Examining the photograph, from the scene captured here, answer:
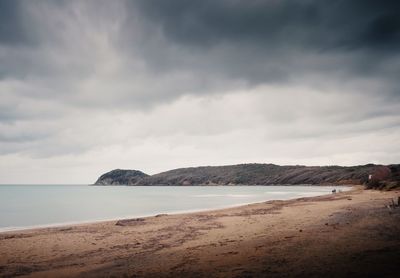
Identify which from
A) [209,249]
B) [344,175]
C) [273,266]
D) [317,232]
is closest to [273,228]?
[317,232]

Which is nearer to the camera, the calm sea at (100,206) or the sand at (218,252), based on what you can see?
the sand at (218,252)

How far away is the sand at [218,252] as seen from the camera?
9.89 meters

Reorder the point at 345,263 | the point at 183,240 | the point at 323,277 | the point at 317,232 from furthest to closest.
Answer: the point at 183,240 < the point at 317,232 < the point at 345,263 < the point at 323,277

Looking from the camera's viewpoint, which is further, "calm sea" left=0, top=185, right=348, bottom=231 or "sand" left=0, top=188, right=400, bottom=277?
"calm sea" left=0, top=185, right=348, bottom=231

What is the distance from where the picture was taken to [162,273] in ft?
34.7

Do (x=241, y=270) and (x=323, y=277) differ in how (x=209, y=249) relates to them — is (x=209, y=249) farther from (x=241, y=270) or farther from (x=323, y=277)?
(x=323, y=277)

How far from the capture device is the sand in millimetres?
9891

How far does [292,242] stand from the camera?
1395 cm

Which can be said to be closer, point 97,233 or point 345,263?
point 345,263

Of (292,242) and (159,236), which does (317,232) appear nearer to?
(292,242)

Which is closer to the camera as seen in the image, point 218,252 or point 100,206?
point 218,252

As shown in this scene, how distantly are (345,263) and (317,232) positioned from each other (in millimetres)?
6357

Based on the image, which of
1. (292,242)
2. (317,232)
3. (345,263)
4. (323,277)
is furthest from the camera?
(317,232)

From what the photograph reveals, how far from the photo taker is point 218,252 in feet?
43.4
